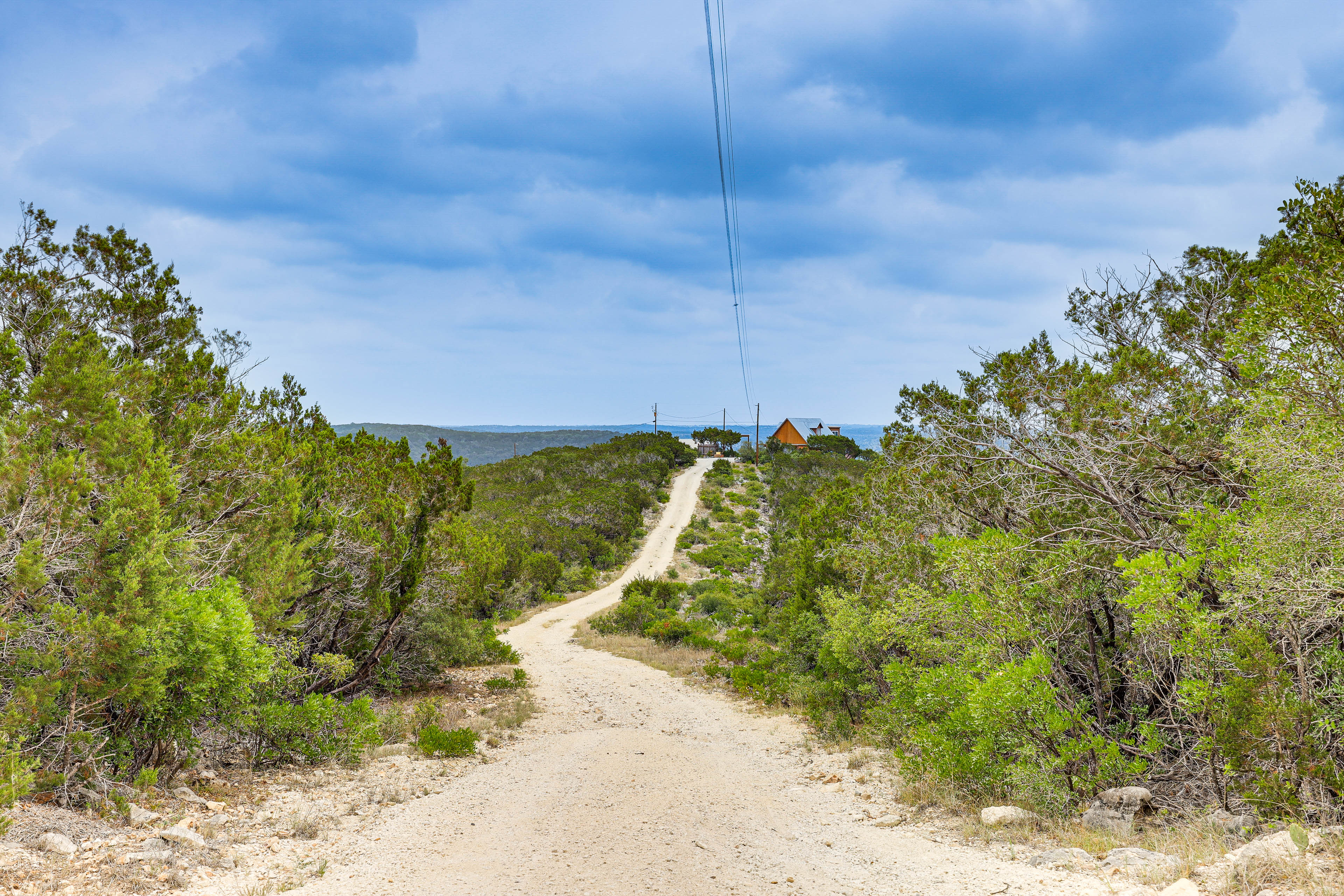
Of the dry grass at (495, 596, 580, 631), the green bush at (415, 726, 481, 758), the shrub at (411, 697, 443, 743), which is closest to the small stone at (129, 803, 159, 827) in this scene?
the green bush at (415, 726, 481, 758)

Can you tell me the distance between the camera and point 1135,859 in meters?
5.20

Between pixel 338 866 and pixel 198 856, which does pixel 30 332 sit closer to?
pixel 198 856

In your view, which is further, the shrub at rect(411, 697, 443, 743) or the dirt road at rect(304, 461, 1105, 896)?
the shrub at rect(411, 697, 443, 743)

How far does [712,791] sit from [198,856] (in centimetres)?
536

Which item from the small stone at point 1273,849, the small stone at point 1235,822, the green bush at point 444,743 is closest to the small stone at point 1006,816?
the small stone at point 1235,822

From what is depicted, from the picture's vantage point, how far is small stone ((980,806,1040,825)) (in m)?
6.61

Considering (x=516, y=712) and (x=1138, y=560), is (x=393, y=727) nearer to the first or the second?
(x=516, y=712)

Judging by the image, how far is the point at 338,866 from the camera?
226 inches

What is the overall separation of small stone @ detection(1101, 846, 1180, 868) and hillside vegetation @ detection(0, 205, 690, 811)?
24.4ft

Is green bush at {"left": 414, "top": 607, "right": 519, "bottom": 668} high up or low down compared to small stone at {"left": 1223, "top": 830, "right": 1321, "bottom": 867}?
down

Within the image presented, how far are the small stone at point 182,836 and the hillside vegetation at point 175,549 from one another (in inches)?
34.2

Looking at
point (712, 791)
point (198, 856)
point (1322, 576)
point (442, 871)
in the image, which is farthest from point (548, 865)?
point (1322, 576)

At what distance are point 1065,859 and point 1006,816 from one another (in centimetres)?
127

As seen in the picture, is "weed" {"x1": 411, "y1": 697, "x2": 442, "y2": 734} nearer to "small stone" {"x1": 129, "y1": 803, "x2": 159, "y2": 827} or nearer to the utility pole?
"small stone" {"x1": 129, "y1": 803, "x2": 159, "y2": 827}
